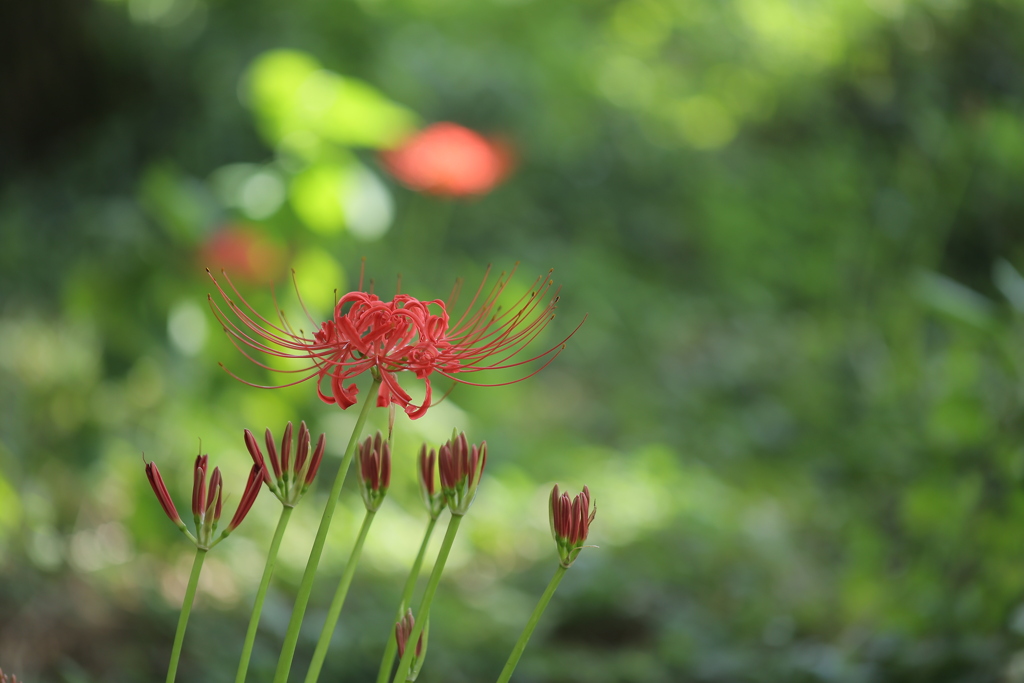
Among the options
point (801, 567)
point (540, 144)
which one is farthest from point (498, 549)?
point (540, 144)

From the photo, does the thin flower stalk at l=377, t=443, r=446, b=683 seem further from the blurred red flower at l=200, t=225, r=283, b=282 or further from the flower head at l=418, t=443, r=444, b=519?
the blurred red flower at l=200, t=225, r=283, b=282

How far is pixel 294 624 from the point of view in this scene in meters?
0.66

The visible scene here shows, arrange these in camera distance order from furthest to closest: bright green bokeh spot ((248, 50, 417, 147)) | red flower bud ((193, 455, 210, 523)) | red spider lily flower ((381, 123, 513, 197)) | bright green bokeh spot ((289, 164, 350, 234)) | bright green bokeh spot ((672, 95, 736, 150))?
bright green bokeh spot ((672, 95, 736, 150)) → red spider lily flower ((381, 123, 513, 197)) → bright green bokeh spot ((248, 50, 417, 147)) → bright green bokeh spot ((289, 164, 350, 234)) → red flower bud ((193, 455, 210, 523))

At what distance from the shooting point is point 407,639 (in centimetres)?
70

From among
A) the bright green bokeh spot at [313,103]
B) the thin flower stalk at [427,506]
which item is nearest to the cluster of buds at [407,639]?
the thin flower stalk at [427,506]

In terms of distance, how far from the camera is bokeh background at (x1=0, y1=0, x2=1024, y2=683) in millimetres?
1728

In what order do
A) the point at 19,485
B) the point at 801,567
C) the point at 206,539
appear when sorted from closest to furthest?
the point at 206,539 → the point at 19,485 → the point at 801,567

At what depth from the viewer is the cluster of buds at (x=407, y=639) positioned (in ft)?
2.27

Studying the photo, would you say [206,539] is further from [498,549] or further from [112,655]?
[498,549]

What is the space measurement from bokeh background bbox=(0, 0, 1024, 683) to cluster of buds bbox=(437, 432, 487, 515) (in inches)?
25.9

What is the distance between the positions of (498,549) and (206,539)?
1.89m

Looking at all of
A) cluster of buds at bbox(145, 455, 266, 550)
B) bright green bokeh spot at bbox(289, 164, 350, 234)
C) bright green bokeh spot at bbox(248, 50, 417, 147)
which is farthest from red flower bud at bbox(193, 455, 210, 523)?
bright green bokeh spot at bbox(248, 50, 417, 147)

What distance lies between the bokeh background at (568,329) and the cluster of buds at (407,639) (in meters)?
0.56

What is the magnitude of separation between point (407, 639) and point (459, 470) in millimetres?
159
